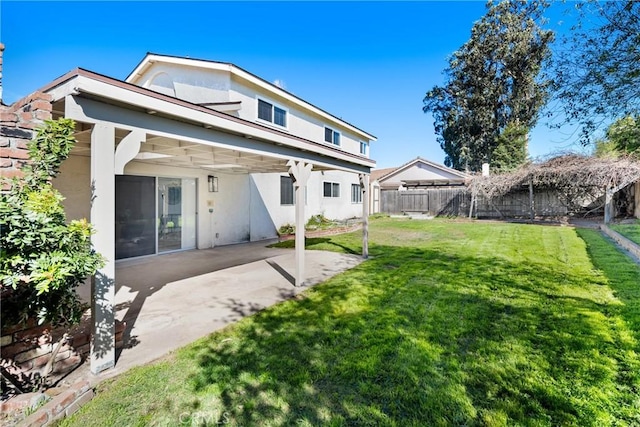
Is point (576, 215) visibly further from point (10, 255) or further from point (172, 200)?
point (10, 255)

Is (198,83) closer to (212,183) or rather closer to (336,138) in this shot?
(212,183)

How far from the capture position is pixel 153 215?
870cm

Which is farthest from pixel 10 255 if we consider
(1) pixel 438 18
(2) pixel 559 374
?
(1) pixel 438 18

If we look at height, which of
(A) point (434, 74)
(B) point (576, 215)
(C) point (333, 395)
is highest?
(A) point (434, 74)

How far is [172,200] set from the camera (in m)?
9.21

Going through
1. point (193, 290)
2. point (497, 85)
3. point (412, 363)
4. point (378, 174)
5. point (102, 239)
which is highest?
point (497, 85)

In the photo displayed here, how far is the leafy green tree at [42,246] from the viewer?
7.06 feet

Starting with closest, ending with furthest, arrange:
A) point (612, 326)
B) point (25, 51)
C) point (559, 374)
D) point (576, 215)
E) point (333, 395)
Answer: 1. point (333, 395)
2. point (559, 374)
3. point (612, 326)
4. point (25, 51)
5. point (576, 215)

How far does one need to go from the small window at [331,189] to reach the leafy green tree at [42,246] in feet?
46.1

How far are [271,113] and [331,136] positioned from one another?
5529 mm

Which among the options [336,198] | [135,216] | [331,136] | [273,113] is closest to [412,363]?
[135,216]

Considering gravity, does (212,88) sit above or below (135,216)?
above

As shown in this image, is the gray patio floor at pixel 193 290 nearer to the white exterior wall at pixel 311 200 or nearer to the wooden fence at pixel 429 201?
the white exterior wall at pixel 311 200

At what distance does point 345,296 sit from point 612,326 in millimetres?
3585
